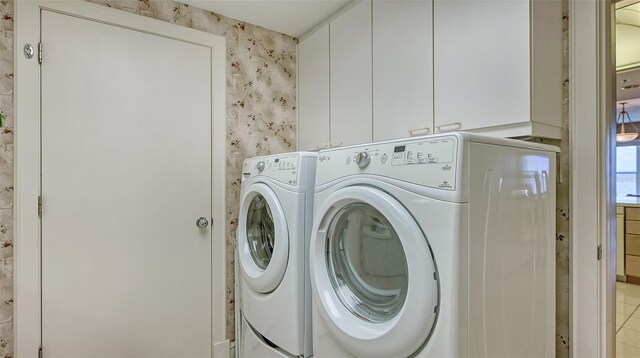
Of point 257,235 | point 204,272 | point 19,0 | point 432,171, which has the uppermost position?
point 19,0

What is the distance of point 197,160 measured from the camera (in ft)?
6.58

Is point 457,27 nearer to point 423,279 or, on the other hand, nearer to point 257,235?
point 423,279

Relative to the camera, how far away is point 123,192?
5.84 feet

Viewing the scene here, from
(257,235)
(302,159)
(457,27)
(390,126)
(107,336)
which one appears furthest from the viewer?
(257,235)

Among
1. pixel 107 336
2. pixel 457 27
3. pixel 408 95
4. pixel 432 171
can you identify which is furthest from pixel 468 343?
pixel 107 336

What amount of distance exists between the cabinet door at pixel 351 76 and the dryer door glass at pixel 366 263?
2.05 feet

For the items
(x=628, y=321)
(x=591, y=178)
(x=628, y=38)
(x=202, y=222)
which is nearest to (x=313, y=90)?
(x=202, y=222)

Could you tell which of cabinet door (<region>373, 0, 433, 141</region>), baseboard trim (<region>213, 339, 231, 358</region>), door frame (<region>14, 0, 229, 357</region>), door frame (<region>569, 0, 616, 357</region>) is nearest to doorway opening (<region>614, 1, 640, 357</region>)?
door frame (<region>569, 0, 616, 357</region>)

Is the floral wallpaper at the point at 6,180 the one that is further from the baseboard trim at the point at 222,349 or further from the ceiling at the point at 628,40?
the ceiling at the point at 628,40

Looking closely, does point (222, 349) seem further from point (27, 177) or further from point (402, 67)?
point (402, 67)

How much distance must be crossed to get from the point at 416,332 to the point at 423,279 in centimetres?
15

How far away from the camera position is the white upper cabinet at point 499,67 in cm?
114

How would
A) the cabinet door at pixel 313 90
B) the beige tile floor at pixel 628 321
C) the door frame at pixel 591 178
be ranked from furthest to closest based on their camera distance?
the beige tile floor at pixel 628 321 < the cabinet door at pixel 313 90 < the door frame at pixel 591 178

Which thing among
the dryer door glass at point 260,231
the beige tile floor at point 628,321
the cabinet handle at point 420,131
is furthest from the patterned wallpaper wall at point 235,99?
the beige tile floor at point 628,321
